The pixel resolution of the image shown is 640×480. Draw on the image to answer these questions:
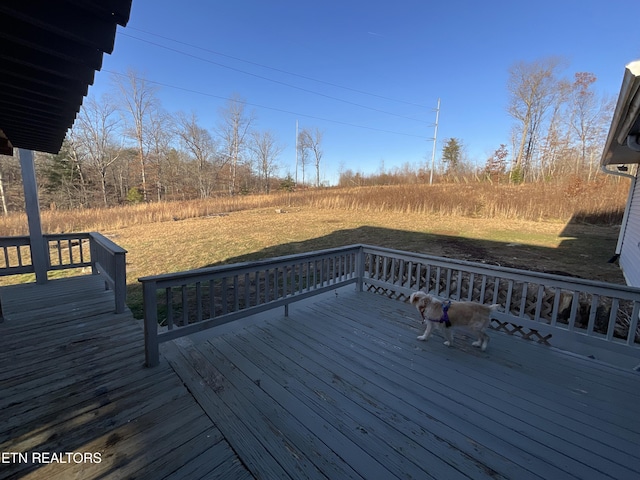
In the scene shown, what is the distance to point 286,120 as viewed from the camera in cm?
3134

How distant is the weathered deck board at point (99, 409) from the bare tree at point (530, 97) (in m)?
24.0

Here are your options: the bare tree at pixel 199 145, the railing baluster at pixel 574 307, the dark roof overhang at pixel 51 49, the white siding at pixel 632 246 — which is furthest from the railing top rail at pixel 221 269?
the bare tree at pixel 199 145

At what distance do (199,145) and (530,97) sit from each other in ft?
88.1

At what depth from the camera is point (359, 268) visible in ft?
13.6

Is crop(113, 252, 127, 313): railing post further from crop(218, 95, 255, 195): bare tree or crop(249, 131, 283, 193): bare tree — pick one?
crop(249, 131, 283, 193): bare tree

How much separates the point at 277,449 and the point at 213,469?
325mm

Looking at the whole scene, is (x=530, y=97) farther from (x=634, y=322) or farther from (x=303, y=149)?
(x=634, y=322)

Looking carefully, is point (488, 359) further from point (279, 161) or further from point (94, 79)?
point (279, 161)

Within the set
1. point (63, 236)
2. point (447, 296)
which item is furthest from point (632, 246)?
point (63, 236)

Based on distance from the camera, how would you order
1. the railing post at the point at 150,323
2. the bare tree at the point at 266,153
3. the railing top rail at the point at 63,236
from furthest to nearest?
1. the bare tree at the point at 266,153
2. the railing top rail at the point at 63,236
3. the railing post at the point at 150,323

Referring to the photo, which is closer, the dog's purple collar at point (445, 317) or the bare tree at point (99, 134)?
the dog's purple collar at point (445, 317)

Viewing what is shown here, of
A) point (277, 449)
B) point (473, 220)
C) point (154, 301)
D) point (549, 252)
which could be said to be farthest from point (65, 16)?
point (473, 220)

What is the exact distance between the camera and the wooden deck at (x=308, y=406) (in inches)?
55.6

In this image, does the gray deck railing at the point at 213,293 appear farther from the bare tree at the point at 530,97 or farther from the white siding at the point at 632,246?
the bare tree at the point at 530,97
